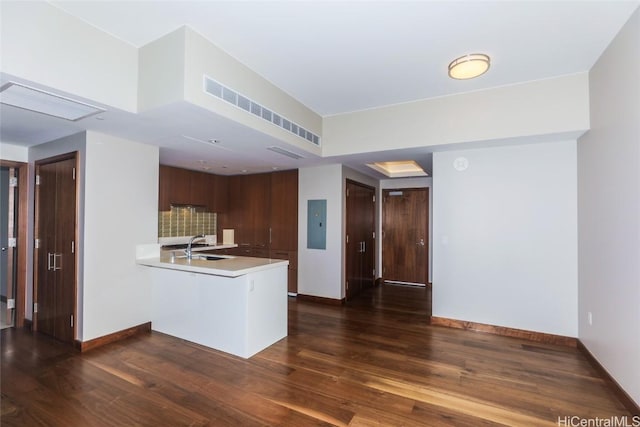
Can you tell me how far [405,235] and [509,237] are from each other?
10.3ft

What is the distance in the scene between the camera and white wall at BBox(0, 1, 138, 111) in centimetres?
196

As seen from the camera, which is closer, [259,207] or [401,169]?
[259,207]

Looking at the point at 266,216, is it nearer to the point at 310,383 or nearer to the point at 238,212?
the point at 238,212

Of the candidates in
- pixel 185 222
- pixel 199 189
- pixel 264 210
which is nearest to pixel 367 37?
pixel 264 210

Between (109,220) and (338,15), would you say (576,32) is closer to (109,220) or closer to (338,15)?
(338,15)

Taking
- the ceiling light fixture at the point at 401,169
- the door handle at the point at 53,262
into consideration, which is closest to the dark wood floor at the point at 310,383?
the door handle at the point at 53,262

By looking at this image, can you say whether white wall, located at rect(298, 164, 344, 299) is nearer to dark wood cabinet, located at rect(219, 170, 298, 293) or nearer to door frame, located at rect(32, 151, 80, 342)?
dark wood cabinet, located at rect(219, 170, 298, 293)

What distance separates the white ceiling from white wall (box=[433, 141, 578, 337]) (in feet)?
3.47

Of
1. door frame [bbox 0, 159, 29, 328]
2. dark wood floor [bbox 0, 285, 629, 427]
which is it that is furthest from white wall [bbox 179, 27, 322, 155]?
door frame [bbox 0, 159, 29, 328]

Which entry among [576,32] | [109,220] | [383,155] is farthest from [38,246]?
[576,32]

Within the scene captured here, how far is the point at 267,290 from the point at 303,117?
90.1 inches

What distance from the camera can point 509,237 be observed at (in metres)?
3.78

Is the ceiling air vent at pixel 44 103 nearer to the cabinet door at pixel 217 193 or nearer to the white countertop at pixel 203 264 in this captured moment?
the white countertop at pixel 203 264

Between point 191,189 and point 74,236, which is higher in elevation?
point 191,189
